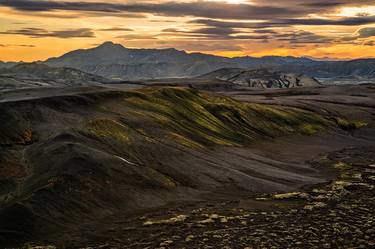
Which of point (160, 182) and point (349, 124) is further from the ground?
point (160, 182)

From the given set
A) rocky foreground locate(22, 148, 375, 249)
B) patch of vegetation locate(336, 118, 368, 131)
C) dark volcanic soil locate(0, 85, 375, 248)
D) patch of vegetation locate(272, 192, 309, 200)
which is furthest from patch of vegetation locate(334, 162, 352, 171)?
patch of vegetation locate(336, 118, 368, 131)

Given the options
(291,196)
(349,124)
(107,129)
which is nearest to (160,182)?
(291,196)

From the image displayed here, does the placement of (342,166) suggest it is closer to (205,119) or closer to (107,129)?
(205,119)

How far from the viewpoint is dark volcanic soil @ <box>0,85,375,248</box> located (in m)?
51.5

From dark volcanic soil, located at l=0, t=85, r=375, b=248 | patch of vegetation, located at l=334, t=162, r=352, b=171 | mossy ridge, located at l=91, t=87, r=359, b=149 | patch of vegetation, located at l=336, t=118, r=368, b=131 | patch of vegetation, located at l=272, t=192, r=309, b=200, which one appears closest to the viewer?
dark volcanic soil, located at l=0, t=85, r=375, b=248

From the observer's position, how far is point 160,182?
71188mm

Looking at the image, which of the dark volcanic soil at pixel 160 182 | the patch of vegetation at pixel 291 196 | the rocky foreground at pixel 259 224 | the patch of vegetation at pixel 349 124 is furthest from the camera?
the patch of vegetation at pixel 349 124

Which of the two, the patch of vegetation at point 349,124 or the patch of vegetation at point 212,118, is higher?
the patch of vegetation at point 212,118

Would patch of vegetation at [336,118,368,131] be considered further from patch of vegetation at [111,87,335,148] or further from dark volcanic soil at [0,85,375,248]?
dark volcanic soil at [0,85,375,248]

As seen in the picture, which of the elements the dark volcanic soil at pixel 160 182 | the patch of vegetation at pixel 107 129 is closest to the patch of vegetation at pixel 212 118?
the dark volcanic soil at pixel 160 182

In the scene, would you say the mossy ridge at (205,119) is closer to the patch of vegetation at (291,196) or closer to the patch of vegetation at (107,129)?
the patch of vegetation at (107,129)

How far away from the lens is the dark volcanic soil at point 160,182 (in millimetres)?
51531

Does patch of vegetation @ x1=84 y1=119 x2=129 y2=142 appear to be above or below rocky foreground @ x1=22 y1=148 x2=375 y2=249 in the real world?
above

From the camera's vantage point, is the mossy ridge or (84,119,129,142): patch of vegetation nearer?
(84,119,129,142): patch of vegetation
